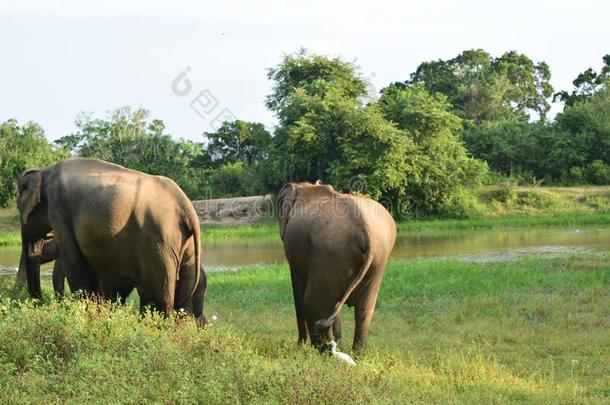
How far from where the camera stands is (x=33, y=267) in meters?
9.48

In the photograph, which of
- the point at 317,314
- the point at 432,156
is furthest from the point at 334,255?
the point at 432,156

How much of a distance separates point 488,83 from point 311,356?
56.9m

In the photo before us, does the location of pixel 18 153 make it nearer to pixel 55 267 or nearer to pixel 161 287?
pixel 55 267

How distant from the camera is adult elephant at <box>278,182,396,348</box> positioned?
296 inches

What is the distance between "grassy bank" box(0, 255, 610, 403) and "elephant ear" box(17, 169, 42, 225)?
3.38ft

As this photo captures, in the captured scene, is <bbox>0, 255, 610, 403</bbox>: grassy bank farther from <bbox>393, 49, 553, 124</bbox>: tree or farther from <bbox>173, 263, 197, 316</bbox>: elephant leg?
<bbox>393, 49, 553, 124</bbox>: tree

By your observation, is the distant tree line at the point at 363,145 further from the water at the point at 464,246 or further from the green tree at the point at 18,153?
the water at the point at 464,246

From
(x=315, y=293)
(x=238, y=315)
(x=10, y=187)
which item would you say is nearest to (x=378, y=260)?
(x=315, y=293)

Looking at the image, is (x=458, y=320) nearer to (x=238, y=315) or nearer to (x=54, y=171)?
(x=238, y=315)

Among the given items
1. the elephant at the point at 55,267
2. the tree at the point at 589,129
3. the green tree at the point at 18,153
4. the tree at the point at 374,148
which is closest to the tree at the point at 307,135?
the tree at the point at 374,148

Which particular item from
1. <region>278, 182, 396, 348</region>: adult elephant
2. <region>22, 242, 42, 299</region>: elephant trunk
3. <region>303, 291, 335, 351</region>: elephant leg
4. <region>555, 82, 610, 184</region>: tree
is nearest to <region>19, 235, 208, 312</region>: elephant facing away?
<region>22, 242, 42, 299</region>: elephant trunk

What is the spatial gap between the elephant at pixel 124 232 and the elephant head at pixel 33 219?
1.20ft

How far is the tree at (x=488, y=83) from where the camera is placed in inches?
2340

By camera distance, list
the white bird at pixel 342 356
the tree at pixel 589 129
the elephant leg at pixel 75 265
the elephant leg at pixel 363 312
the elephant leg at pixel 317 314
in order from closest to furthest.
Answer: the white bird at pixel 342 356, the elephant leg at pixel 317 314, the elephant leg at pixel 363 312, the elephant leg at pixel 75 265, the tree at pixel 589 129
